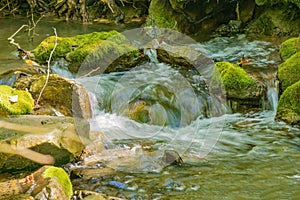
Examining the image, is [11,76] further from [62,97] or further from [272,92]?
[272,92]

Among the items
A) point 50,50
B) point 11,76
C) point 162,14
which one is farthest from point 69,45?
point 162,14

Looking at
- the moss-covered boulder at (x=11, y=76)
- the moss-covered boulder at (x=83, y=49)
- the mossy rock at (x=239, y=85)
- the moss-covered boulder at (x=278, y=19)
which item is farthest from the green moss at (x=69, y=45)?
the moss-covered boulder at (x=278, y=19)

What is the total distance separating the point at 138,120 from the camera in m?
6.12

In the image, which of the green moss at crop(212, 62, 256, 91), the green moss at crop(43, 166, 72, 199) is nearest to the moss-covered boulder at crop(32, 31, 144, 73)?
the green moss at crop(212, 62, 256, 91)

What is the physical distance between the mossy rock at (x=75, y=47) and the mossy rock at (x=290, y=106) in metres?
3.46

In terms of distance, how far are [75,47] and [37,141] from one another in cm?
456

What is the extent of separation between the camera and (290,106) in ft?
19.1

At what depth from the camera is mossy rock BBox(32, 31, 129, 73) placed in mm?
7719

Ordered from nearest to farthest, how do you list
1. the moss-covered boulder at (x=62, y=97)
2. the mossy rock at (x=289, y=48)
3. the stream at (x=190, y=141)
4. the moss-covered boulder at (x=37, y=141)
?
1. the moss-covered boulder at (x=37, y=141)
2. the stream at (x=190, y=141)
3. the moss-covered boulder at (x=62, y=97)
4. the mossy rock at (x=289, y=48)

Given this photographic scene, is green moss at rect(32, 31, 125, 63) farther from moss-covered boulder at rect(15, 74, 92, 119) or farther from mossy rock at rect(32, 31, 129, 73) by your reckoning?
moss-covered boulder at rect(15, 74, 92, 119)

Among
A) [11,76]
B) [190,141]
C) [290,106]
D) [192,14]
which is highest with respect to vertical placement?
[192,14]

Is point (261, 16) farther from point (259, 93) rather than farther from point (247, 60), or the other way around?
point (259, 93)

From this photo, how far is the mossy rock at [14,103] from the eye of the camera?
4598mm

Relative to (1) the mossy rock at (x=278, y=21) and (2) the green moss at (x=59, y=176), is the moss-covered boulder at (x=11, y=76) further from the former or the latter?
(1) the mossy rock at (x=278, y=21)
